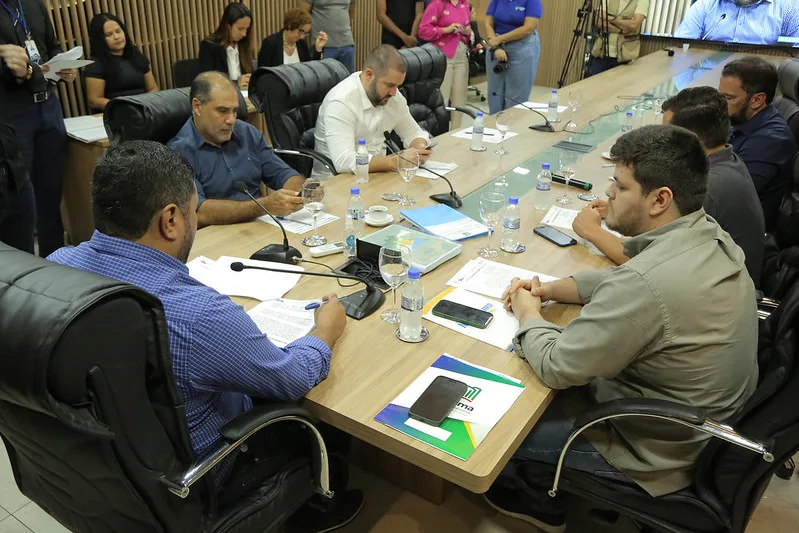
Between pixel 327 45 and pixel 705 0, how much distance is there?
12.8 ft

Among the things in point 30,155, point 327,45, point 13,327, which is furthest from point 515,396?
point 327,45

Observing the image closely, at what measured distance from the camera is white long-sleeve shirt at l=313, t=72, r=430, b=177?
305 cm

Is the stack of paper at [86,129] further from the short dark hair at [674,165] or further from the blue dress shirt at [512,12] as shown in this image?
the blue dress shirt at [512,12]

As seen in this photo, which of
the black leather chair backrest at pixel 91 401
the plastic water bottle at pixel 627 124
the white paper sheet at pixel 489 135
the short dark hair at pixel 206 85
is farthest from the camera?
the plastic water bottle at pixel 627 124

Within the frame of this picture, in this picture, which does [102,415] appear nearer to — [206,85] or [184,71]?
[206,85]

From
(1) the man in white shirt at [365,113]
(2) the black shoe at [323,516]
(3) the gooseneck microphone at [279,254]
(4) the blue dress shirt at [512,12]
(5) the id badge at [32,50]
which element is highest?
(4) the blue dress shirt at [512,12]

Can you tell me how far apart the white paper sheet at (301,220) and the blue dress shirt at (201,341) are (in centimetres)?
94

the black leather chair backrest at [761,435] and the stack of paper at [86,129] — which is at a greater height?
the stack of paper at [86,129]

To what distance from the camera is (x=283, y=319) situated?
5.60 feet

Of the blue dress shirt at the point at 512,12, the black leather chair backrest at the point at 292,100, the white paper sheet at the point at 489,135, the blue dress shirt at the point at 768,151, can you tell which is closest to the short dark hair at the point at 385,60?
the black leather chair backrest at the point at 292,100

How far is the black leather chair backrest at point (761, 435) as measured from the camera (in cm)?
133

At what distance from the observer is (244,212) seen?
230 cm

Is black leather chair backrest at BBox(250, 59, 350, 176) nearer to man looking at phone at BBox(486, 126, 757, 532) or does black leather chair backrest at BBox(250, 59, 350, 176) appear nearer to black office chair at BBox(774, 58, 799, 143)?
man looking at phone at BBox(486, 126, 757, 532)

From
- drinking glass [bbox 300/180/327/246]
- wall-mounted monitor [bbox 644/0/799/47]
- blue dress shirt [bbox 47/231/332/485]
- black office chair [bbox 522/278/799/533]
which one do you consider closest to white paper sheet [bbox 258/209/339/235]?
drinking glass [bbox 300/180/327/246]
